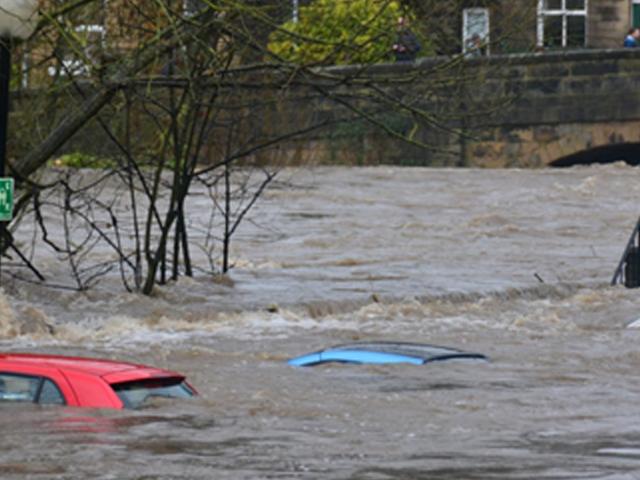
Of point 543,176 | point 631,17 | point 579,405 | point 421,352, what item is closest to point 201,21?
point 421,352

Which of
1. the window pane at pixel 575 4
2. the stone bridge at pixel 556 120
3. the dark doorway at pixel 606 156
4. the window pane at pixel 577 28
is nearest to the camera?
the stone bridge at pixel 556 120

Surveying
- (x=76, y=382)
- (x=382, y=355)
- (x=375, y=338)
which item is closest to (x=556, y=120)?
(x=375, y=338)

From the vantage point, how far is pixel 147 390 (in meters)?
12.9

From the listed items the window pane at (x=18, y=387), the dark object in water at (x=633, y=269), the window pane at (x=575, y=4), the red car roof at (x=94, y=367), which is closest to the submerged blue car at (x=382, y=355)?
the red car roof at (x=94, y=367)

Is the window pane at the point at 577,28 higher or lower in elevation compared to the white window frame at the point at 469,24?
lower

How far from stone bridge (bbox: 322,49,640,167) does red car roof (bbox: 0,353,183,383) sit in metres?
33.5

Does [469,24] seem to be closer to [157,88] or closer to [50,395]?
[157,88]

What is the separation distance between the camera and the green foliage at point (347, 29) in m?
20.0

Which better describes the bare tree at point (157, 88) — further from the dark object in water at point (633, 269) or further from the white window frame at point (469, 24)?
the dark object in water at point (633, 269)

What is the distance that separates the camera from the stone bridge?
153 ft

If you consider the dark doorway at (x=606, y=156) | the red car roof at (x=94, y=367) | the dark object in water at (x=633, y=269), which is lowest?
the dark doorway at (x=606, y=156)

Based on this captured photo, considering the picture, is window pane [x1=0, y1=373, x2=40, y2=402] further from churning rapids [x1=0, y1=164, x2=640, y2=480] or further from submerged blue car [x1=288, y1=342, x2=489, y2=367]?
submerged blue car [x1=288, y1=342, x2=489, y2=367]

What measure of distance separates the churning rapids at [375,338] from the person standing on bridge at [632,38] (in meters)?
7.24

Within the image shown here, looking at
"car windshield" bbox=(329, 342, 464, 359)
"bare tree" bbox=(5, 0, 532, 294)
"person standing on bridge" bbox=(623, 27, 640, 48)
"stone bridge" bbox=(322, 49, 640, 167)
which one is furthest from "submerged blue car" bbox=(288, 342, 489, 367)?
"person standing on bridge" bbox=(623, 27, 640, 48)
